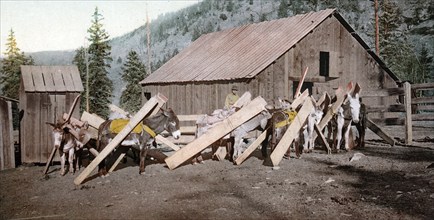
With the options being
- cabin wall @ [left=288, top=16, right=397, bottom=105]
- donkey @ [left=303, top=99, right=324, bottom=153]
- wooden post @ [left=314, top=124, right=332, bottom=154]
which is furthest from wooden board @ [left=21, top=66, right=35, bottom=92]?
cabin wall @ [left=288, top=16, right=397, bottom=105]

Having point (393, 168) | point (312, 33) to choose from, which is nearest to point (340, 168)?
point (393, 168)

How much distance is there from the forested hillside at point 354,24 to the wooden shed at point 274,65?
107 ft

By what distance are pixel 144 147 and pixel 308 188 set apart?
4578 mm

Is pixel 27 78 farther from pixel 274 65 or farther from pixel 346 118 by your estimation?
pixel 274 65

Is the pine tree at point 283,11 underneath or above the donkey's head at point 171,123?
above

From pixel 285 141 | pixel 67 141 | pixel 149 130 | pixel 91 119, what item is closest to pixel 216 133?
pixel 285 141

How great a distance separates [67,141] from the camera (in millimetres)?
10891

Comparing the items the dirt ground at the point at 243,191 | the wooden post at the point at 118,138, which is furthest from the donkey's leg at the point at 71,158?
the wooden post at the point at 118,138

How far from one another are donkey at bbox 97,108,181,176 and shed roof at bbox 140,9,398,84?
9.64m

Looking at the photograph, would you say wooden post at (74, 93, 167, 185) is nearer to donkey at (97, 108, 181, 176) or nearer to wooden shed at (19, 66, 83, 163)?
donkey at (97, 108, 181, 176)

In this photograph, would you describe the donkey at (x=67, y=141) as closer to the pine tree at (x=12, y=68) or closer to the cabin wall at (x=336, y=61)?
the cabin wall at (x=336, y=61)

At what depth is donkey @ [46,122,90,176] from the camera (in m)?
10.7

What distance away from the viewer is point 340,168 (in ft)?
32.9

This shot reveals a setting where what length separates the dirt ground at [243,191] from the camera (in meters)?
6.43
